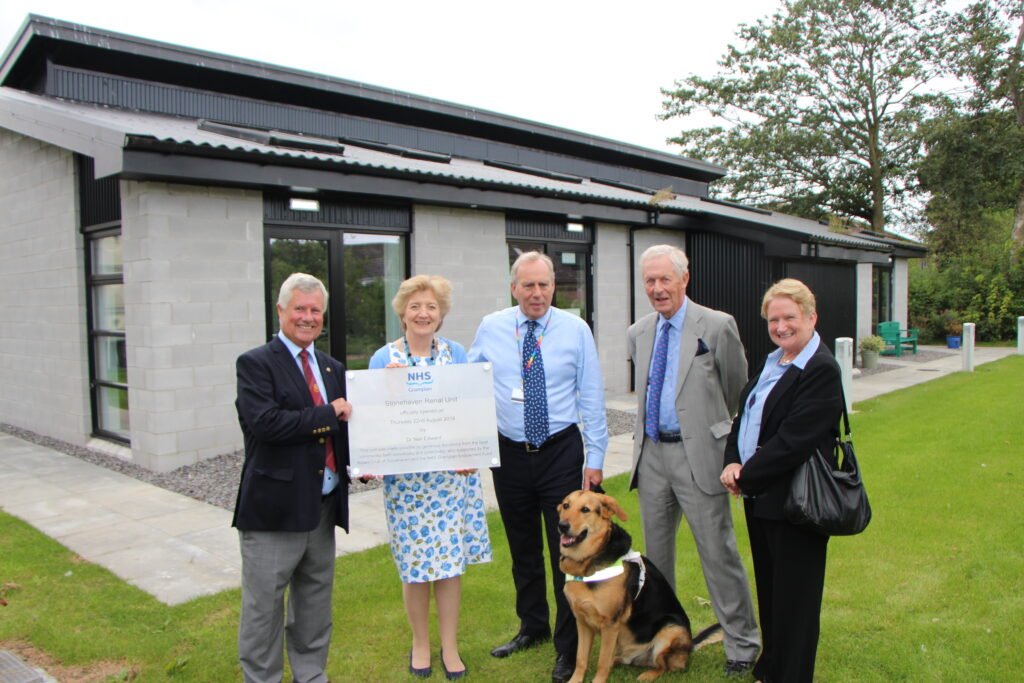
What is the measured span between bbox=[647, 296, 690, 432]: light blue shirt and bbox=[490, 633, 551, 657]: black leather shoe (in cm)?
134

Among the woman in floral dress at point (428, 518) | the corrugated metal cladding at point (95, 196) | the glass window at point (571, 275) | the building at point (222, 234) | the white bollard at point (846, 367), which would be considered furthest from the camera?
the glass window at point (571, 275)

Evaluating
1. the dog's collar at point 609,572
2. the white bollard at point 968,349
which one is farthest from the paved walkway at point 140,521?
the white bollard at point 968,349

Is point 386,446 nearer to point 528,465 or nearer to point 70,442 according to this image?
point 528,465

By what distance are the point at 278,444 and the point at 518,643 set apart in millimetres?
1729

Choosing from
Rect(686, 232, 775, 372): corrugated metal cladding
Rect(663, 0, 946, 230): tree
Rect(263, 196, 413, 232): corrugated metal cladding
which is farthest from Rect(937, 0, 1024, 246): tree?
Rect(263, 196, 413, 232): corrugated metal cladding

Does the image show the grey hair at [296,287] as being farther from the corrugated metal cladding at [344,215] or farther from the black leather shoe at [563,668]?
the corrugated metal cladding at [344,215]

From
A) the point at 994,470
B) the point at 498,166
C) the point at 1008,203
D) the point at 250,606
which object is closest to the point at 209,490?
the point at 250,606

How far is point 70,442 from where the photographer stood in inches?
376

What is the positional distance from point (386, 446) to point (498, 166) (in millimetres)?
12086

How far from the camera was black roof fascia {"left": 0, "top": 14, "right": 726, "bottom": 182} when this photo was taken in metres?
9.86

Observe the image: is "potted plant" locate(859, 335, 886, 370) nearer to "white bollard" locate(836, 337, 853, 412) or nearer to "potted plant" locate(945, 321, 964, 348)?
"white bollard" locate(836, 337, 853, 412)

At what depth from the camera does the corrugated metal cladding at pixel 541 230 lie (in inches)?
443

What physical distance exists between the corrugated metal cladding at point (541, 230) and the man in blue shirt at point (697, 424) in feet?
25.3

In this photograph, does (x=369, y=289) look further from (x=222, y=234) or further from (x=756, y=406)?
(x=756, y=406)
